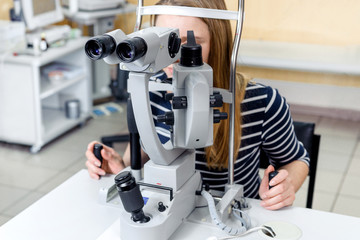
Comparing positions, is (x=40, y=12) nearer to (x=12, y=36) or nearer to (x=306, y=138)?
(x=12, y=36)

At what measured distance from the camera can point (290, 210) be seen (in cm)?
121

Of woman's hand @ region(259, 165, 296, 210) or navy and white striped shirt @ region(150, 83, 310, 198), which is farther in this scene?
navy and white striped shirt @ region(150, 83, 310, 198)

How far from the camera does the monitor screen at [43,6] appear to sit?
3.30 metres

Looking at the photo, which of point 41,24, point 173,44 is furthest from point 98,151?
point 41,24

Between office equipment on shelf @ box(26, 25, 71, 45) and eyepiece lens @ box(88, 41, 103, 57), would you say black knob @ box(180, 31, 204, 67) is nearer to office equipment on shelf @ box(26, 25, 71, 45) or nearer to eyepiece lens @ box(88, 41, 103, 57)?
eyepiece lens @ box(88, 41, 103, 57)

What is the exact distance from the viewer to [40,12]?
11.0 ft

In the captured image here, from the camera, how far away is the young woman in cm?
130

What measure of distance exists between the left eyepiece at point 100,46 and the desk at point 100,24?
2650 mm

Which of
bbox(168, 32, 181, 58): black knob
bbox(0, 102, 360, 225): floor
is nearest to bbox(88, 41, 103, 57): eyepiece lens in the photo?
bbox(168, 32, 181, 58): black knob

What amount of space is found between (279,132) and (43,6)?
2.41 meters

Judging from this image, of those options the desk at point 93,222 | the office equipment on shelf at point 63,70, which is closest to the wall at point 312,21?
the office equipment on shelf at point 63,70

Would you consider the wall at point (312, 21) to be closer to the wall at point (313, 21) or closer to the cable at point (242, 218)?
the wall at point (313, 21)

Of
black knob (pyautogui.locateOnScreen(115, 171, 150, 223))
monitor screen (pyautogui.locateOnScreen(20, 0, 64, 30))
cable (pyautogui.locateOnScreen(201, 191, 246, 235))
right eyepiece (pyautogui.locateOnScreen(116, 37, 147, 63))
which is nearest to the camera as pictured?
right eyepiece (pyautogui.locateOnScreen(116, 37, 147, 63))

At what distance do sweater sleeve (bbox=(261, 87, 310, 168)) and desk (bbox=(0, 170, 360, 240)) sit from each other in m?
0.28
